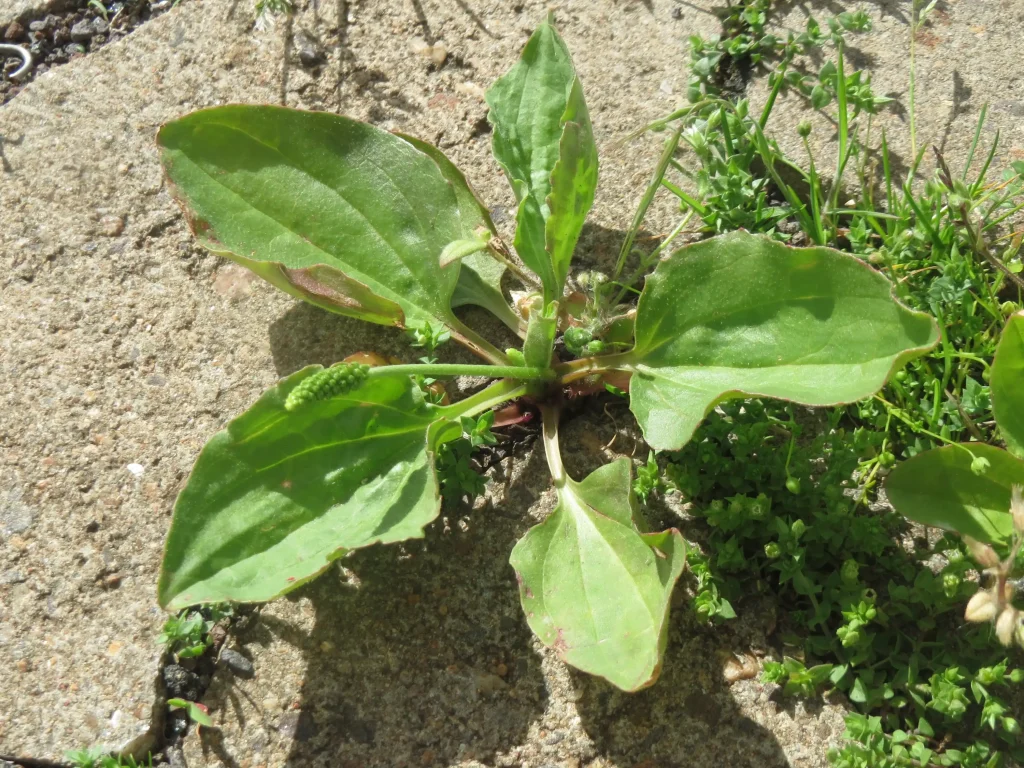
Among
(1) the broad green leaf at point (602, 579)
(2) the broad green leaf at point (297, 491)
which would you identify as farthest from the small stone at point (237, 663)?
(1) the broad green leaf at point (602, 579)

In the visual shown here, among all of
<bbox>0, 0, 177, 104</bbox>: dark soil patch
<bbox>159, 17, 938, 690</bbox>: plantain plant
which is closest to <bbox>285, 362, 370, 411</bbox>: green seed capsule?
<bbox>159, 17, 938, 690</bbox>: plantain plant

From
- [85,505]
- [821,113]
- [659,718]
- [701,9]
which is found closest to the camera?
[659,718]

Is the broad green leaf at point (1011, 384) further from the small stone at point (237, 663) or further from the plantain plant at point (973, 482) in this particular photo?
the small stone at point (237, 663)

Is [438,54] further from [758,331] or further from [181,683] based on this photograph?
[181,683]

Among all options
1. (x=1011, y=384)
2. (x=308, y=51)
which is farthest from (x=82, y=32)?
(x=1011, y=384)

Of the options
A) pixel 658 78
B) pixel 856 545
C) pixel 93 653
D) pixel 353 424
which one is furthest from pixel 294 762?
pixel 658 78

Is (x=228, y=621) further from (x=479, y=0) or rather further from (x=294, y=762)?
(x=479, y=0)

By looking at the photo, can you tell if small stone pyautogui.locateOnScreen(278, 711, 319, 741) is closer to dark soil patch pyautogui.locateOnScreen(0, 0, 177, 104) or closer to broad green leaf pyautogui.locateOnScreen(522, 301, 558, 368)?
broad green leaf pyautogui.locateOnScreen(522, 301, 558, 368)
